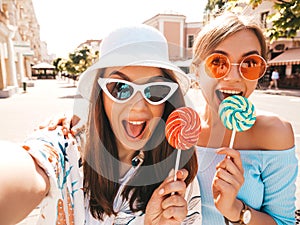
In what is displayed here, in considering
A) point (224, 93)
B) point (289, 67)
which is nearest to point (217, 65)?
point (224, 93)

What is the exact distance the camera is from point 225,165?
50.5 inches

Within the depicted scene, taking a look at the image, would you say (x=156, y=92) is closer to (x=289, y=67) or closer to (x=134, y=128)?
(x=134, y=128)

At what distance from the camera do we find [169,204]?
1.26m

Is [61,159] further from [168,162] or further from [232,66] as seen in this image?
[232,66]

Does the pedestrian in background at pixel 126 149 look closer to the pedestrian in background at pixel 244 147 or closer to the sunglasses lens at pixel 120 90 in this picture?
the sunglasses lens at pixel 120 90

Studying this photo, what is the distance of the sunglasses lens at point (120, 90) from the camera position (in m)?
1.40

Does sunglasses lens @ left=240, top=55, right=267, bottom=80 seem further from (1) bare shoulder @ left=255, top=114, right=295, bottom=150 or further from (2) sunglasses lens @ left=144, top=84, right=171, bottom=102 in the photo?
(2) sunglasses lens @ left=144, top=84, right=171, bottom=102

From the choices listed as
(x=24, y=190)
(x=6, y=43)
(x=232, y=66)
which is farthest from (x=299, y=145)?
(x=6, y=43)

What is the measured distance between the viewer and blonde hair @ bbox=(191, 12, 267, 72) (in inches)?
59.7

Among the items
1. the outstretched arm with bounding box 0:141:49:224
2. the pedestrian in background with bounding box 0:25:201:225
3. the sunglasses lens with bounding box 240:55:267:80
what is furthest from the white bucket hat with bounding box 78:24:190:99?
the outstretched arm with bounding box 0:141:49:224

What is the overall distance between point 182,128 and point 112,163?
490 millimetres

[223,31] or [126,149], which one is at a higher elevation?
[223,31]

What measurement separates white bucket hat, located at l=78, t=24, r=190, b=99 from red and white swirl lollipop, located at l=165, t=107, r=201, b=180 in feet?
0.82

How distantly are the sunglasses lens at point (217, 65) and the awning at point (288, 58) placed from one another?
2255 cm
